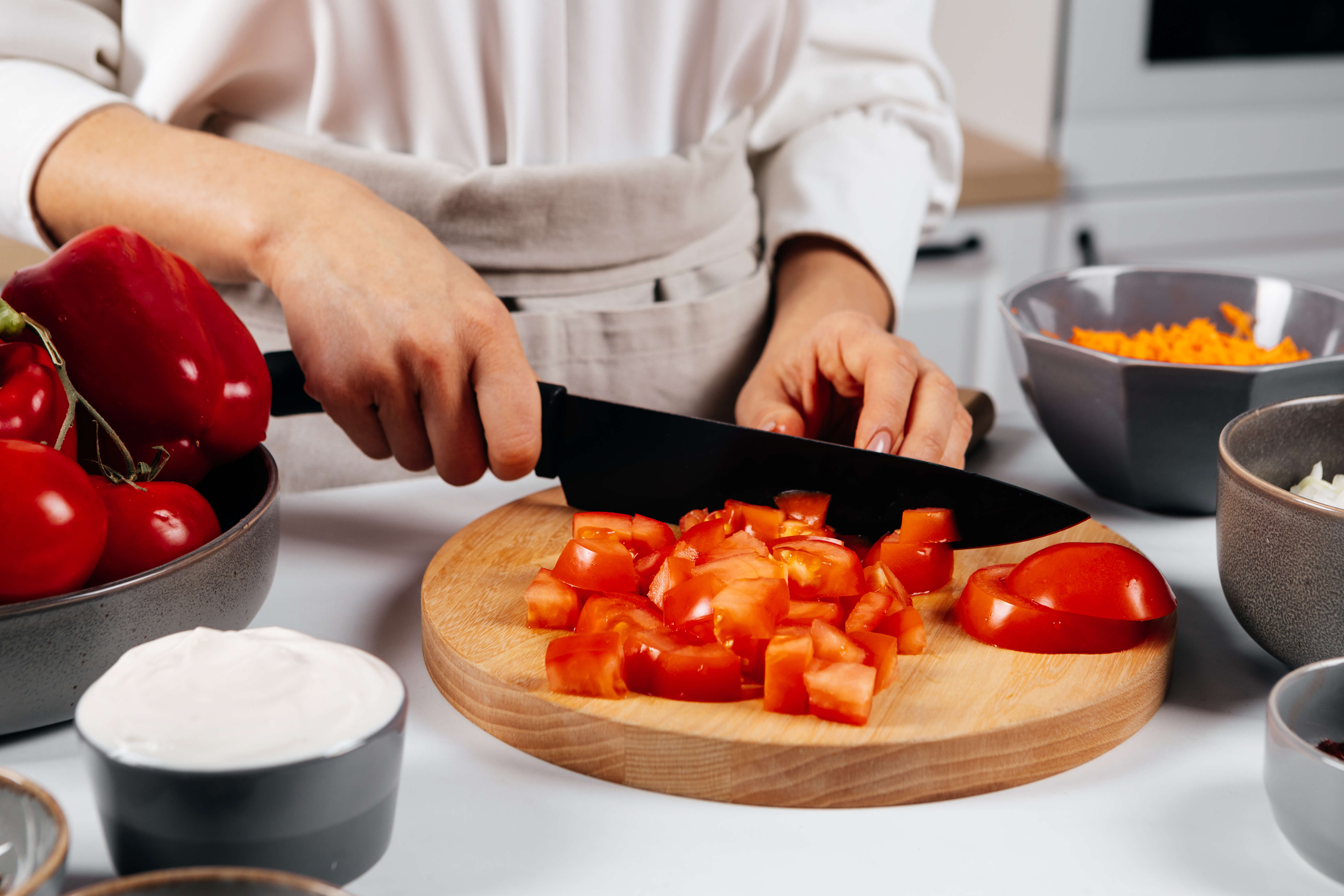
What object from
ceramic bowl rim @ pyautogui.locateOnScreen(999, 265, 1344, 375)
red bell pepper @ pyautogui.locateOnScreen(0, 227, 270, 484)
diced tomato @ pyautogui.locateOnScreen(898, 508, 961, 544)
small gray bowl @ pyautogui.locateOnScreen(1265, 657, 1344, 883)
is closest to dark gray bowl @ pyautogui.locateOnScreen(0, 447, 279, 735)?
red bell pepper @ pyautogui.locateOnScreen(0, 227, 270, 484)

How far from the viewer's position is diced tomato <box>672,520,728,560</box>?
2.66ft

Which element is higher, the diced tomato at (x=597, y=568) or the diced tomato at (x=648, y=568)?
the diced tomato at (x=597, y=568)

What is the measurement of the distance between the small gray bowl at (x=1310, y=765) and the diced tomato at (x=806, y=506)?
0.37m

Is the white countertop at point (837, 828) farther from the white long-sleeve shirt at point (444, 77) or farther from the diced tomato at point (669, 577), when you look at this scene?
the white long-sleeve shirt at point (444, 77)

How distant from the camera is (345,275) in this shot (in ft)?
2.93

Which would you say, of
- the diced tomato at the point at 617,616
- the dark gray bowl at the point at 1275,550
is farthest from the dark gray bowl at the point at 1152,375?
the diced tomato at the point at 617,616

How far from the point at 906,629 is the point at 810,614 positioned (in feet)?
0.20

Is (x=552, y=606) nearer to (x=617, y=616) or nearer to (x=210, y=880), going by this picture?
(x=617, y=616)

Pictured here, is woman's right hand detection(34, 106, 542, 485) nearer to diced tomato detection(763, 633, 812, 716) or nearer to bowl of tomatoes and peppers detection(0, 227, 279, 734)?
bowl of tomatoes and peppers detection(0, 227, 279, 734)

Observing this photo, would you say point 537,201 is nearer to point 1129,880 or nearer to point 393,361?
point 393,361

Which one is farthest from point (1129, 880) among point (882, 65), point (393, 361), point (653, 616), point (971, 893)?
point (882, 65)

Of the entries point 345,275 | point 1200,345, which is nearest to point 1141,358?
point 1200,345

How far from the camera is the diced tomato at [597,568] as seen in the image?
777mm

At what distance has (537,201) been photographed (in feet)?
3.63
